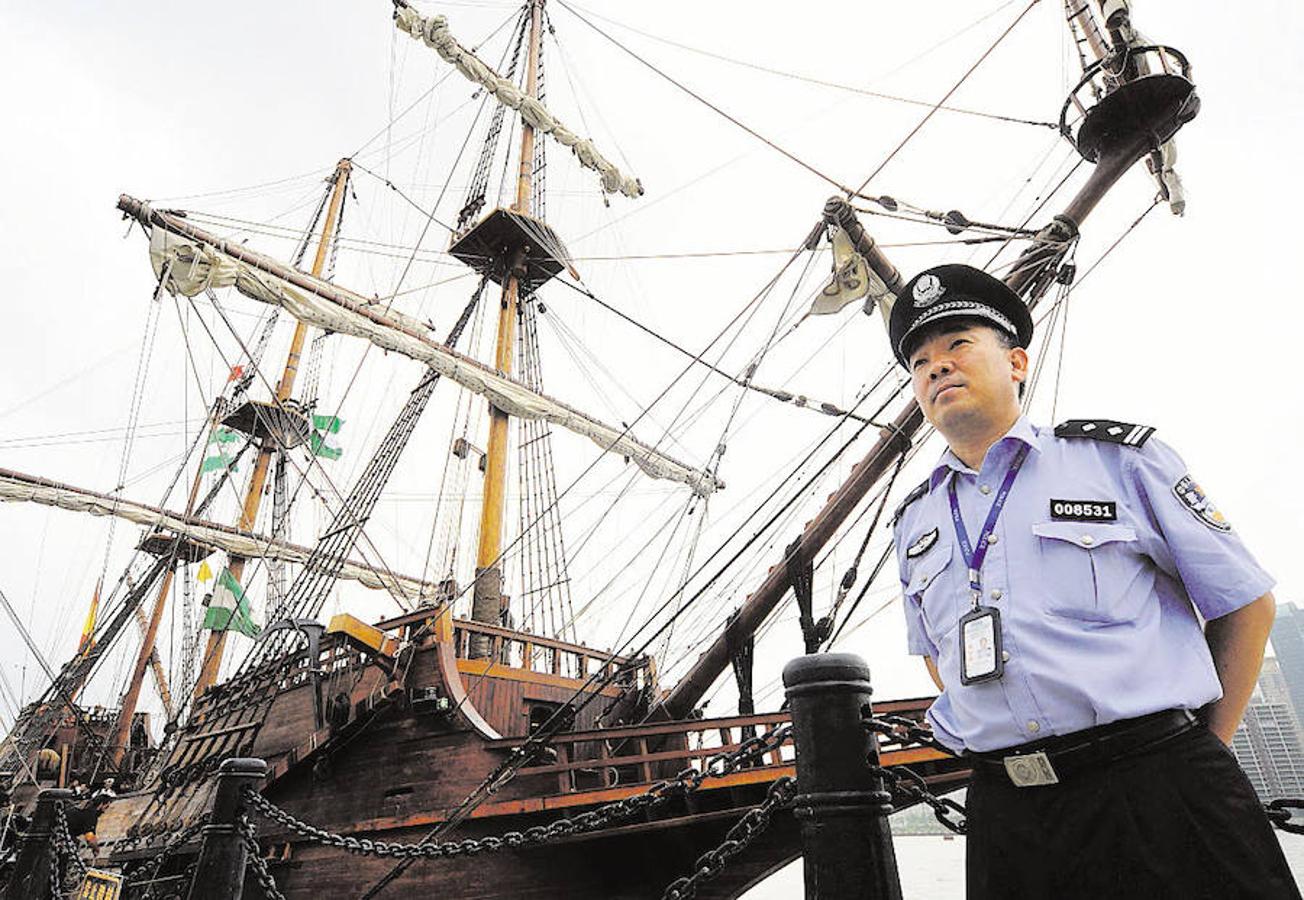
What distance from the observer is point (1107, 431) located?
55.4 inches

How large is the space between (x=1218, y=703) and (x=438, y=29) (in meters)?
19.1

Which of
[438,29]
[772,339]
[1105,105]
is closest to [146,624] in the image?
[438,29]

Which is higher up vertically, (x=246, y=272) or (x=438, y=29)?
(x=438, y=29)

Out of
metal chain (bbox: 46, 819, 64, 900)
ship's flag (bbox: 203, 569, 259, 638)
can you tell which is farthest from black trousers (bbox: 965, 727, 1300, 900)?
ship's flag (bbox: 203, 569, 259, 638)

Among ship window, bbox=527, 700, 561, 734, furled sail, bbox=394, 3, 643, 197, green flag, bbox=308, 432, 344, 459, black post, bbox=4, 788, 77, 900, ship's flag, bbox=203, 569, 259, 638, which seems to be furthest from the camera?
green flag, bbox=308, 432, 344, 459

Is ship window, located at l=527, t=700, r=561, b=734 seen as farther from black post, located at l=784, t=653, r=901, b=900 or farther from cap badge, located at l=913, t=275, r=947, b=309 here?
cap badge, located at l=913, t=275, r=947, b=309

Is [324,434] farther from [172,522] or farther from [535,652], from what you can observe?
[535,652]

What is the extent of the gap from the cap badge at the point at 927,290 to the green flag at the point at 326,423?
72.3ft

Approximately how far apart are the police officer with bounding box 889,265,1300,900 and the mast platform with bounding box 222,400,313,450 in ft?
72.7

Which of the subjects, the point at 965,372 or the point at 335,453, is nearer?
the point at 965,372

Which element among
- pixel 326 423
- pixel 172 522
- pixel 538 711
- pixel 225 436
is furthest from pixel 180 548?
pixel 538 711

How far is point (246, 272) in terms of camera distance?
490 inches

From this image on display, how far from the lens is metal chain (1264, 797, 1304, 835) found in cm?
142

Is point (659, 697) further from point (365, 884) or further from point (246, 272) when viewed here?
point (246, 272)
